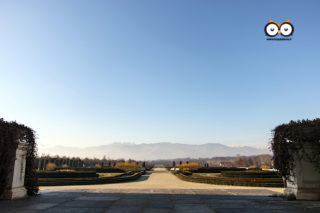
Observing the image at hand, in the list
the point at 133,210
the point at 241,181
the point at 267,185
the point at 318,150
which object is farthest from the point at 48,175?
the point at 318,150

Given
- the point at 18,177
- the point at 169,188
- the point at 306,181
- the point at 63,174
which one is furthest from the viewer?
the point at 63,174

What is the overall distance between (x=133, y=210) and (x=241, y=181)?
67.1ft

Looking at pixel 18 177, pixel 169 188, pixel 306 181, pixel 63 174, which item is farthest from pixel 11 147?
pixel 63 174

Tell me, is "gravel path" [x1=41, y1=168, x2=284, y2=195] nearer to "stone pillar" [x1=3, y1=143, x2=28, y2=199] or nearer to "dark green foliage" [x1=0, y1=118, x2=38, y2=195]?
"dark green foliage" [x1=0, y1=118, x2=38, y2=195]

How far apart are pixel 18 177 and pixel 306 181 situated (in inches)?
465

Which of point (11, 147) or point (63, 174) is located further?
point (63, 174)

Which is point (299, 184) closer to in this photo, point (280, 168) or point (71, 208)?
point (280, 168)

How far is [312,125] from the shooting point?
9.26 metres

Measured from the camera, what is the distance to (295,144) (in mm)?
9352

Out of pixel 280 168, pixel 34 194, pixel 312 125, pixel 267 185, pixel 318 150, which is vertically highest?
pixel 312 125

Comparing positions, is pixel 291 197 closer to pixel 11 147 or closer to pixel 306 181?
pixel 306 181

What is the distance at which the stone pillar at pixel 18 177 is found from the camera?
367 inches

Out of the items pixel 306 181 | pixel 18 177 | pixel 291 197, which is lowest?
pixel 291 197

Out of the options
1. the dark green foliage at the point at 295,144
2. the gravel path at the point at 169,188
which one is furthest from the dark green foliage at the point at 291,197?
the gravel path at the point at 169,188
